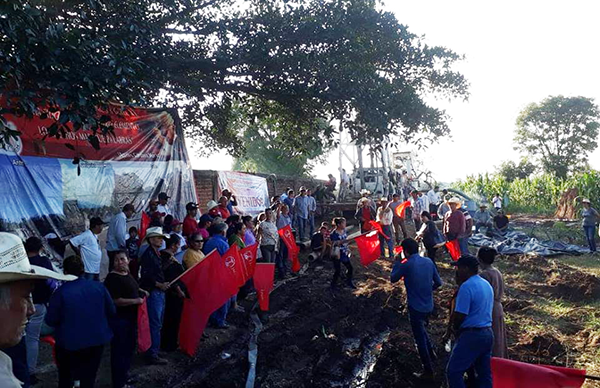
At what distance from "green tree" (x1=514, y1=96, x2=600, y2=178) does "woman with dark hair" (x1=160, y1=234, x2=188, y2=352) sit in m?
43.8

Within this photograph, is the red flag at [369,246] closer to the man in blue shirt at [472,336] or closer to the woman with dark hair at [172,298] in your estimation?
the woman with dark hair at [172,298]

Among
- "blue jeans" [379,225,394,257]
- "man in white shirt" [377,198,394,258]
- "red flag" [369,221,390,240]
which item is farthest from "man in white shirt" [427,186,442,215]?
"red flag" [369,221,390,240]

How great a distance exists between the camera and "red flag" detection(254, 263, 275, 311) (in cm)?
859

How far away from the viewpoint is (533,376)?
4.29m

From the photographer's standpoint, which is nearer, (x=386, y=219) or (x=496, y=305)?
(x=496, y=305)

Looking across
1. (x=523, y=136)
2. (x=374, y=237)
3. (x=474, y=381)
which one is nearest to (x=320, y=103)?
(x=374, y=237)

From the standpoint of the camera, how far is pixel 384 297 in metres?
10.2

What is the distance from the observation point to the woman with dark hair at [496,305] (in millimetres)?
5539

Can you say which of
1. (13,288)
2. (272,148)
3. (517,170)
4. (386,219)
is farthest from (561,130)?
(13,288)

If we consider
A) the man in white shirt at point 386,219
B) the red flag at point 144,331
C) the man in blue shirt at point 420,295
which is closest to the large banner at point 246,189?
the man in white shirt at point 386,219

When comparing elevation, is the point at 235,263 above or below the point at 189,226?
below

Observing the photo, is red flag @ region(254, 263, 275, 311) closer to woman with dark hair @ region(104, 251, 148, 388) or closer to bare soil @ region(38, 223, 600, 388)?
bare soil @ region(38, 223, 600, 388)

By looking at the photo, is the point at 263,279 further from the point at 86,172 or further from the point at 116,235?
the point at 86,172

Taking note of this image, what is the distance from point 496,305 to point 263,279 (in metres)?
4.29
